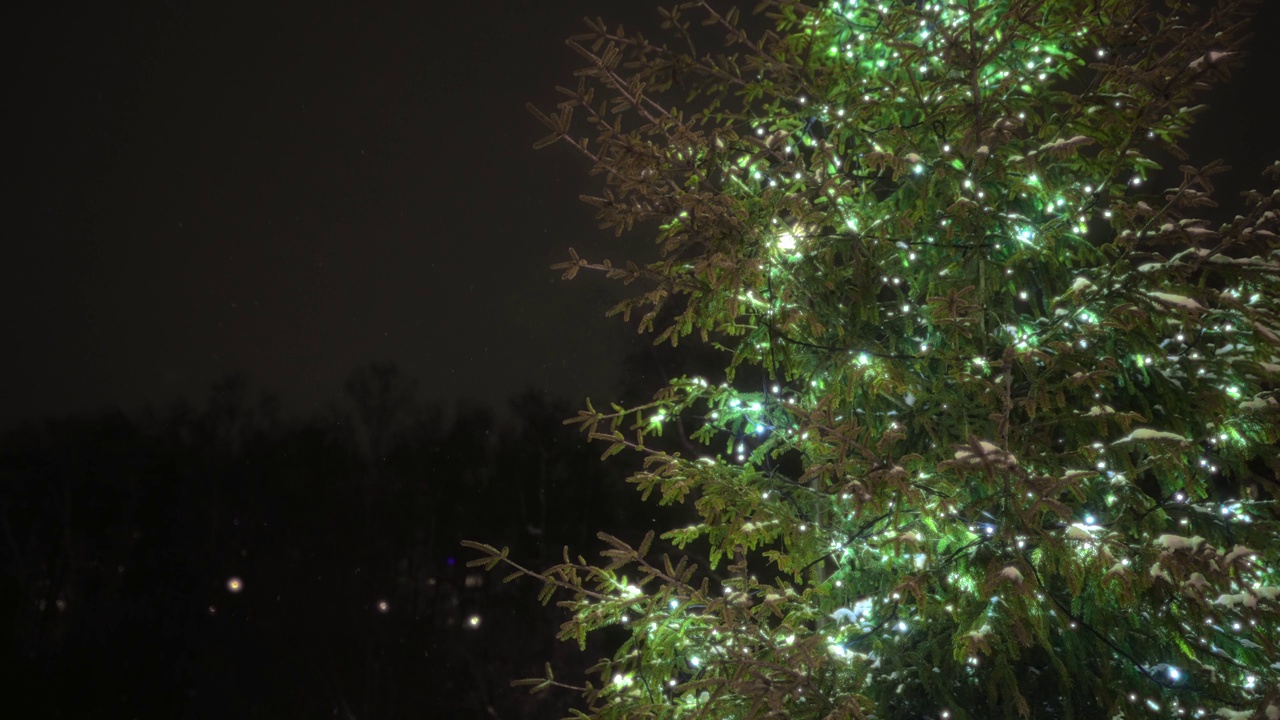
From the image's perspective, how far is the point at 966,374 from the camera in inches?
131

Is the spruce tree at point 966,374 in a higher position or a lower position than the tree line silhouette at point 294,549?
lower

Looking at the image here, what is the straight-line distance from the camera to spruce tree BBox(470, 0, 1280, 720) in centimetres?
313

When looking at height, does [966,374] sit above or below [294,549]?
below

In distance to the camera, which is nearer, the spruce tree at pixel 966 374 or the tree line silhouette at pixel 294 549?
the spruce tree at pixel 966 374

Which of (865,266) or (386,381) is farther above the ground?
(386,381)

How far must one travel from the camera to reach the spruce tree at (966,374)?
3.13m

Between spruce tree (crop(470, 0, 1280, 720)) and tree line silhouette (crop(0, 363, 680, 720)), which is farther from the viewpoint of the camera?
tree line silhouette (crop(0, 363, 680, 720))

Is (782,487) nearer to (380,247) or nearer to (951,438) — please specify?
(951,438)

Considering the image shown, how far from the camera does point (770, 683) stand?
3.11 metres

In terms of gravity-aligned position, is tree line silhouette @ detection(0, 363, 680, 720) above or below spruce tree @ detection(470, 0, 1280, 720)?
above

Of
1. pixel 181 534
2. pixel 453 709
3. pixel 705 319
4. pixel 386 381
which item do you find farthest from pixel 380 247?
pixel 705 319

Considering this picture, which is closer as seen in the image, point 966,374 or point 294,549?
point 966,374

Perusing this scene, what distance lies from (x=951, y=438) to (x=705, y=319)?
1.28 m

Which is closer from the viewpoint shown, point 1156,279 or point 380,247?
point 1156,279
